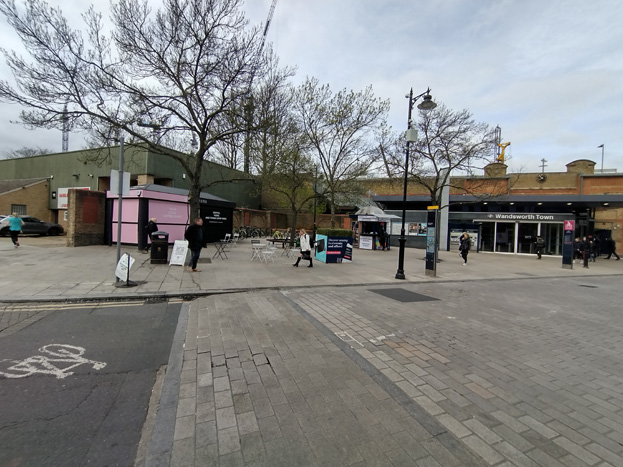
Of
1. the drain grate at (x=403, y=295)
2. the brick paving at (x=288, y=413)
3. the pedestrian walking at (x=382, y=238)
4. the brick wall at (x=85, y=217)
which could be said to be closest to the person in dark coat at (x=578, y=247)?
the pedestrian walking at (x=382, y=238)

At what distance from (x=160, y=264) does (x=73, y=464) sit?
378 inches

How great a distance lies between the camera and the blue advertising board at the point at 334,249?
43.3ft

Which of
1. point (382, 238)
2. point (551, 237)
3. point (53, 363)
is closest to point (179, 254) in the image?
point (53, 363)

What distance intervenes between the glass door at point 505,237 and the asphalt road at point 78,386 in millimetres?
25279

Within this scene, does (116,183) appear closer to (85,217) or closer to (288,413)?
(288,413)

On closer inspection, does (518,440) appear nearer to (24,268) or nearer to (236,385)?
(236,385)

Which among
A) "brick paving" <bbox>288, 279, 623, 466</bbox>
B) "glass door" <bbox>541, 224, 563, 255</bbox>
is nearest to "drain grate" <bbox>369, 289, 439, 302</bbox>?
"brick paving" <bbox>288, 279, 623, 466</bbox>

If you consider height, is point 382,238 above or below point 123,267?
above

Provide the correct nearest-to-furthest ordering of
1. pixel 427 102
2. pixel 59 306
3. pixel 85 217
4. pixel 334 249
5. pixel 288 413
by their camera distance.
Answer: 1. pixel 288 413
2. pixel 59 306
3. pixel 427 102
4. pixel 334 249
5. pixel 85 217

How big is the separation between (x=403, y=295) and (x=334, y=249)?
5871 mm

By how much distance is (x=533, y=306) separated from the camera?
700 centimetres

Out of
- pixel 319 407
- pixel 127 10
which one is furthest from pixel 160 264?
pixel 319 407

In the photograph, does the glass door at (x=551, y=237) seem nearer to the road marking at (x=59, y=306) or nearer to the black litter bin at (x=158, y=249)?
the black litter bin at (x=158, y=249)

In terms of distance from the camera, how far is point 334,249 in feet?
43.6
